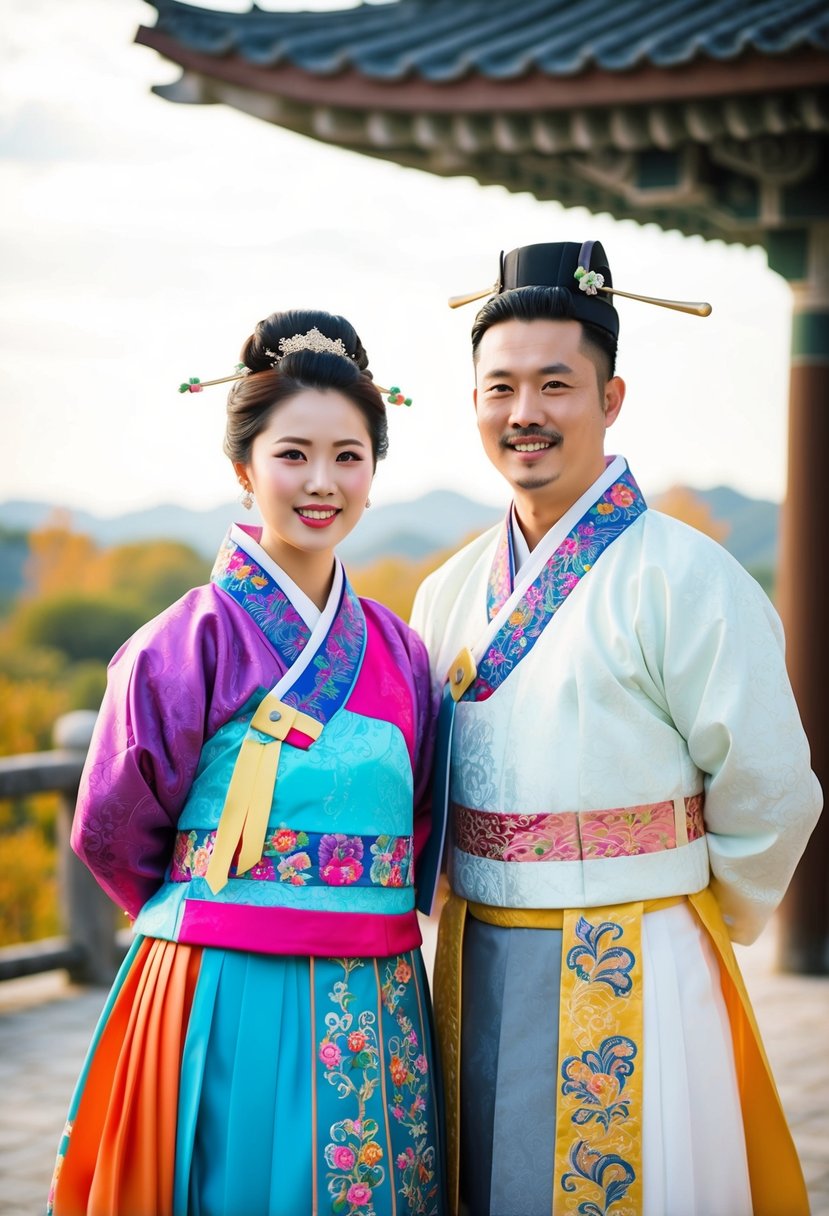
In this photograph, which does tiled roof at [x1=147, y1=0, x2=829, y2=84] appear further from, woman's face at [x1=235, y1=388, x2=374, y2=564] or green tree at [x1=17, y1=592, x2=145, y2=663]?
green tree at [x1=17, y1=592, x2=145, y2=663]

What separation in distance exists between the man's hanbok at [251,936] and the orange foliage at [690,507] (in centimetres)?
1559

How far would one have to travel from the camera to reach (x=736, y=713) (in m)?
2.60

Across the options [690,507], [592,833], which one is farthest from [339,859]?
[690,507]

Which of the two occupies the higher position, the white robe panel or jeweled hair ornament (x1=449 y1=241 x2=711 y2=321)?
jeweled hair ornament (x1=449 y1=241 x2=711 y2=321)

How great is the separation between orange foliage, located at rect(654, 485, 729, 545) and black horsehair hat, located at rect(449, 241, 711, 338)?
15.2 m

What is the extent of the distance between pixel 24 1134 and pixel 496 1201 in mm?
2091

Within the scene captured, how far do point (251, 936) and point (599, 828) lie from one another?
647 mm

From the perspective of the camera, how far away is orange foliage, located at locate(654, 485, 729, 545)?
17.9 m

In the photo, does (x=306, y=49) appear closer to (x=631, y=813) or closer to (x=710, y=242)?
(x=710, y=242)

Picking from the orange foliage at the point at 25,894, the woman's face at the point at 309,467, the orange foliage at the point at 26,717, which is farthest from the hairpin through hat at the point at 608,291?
the orange foliage at the point at 26,717

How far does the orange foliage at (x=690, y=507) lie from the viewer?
58.9 ft

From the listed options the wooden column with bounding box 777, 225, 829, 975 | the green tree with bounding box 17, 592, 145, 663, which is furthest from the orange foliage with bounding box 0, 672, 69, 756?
the wooden column with bounding box 777, 225, 829, 975

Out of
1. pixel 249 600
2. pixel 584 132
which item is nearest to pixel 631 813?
pixel 249 600

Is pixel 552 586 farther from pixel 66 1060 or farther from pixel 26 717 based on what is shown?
pixel 26 717
